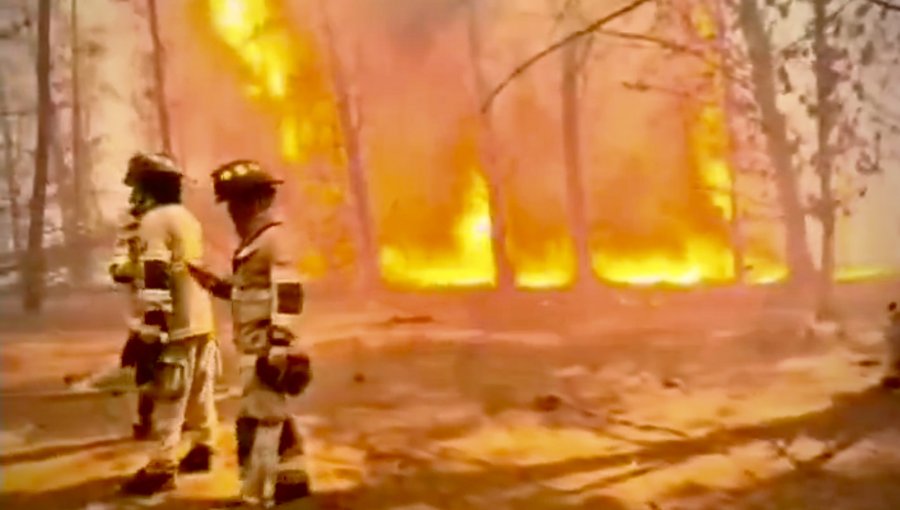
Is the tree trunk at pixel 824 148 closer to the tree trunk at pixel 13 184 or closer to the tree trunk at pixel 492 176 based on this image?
the tree trunk at pixel 492 176

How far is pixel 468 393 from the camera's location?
2.19m

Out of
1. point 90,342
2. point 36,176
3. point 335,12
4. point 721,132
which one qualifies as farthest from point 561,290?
point 36,176

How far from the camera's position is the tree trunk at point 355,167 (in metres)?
2.21

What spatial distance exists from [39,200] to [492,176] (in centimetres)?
91

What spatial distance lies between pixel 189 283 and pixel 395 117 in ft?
1.79

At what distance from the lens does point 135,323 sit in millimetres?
2080

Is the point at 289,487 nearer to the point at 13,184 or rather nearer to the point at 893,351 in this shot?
the point at 13,184

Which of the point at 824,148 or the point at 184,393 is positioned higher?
the point at 824,148

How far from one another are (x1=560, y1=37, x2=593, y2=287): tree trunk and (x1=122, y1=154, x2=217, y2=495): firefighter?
2.44 ft

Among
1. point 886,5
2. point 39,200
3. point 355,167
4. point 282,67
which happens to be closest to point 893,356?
point 886,5

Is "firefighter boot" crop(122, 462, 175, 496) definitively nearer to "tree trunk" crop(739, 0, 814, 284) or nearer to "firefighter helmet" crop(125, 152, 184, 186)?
"firefighter helmet" crop(125, 152, 184, 186)

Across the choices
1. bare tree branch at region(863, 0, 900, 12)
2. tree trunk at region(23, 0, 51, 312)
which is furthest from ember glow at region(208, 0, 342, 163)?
bare tree branch at region(863, 0, 900, 12)

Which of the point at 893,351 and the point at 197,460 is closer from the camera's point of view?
the point at 197,460

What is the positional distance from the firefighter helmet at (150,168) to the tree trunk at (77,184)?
123 millimetres
